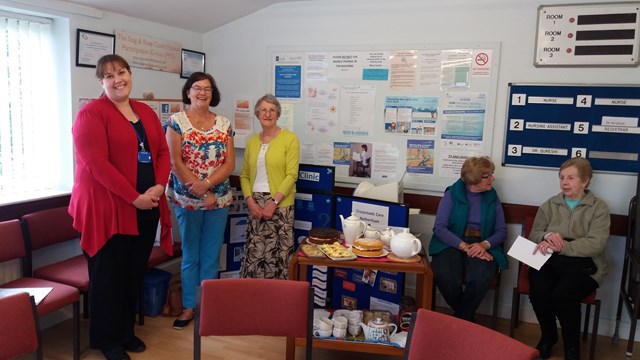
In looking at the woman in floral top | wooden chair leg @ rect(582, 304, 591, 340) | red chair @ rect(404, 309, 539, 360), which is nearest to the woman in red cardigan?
the woman in floral top

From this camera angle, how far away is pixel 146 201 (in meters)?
2.40

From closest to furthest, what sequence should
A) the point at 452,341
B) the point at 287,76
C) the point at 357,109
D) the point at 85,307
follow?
the point at 452,341, the point at 85,307, the point at 357,109, the point at 287,76

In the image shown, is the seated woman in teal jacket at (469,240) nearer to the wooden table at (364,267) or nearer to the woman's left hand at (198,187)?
the wooden table at (364,267)

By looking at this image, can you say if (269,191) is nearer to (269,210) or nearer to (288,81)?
(269,210)

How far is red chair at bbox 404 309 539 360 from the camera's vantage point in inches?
52.5

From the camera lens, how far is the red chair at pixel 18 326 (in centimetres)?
140

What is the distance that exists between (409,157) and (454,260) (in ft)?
2.82

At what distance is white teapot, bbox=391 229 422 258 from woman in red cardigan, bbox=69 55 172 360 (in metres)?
1.25

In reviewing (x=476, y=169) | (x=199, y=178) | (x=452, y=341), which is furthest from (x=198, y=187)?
(x=452, y=341)

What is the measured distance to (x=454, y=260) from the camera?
2.86m

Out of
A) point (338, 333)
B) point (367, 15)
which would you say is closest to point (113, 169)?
point (338, 333)

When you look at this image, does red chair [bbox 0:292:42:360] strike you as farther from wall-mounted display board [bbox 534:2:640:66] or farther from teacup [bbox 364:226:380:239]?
wall-mounted display board [bbox 534:2:640:66]

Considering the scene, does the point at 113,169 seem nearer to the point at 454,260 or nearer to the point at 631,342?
the point at 454,260

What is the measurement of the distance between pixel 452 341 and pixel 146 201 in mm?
1651
